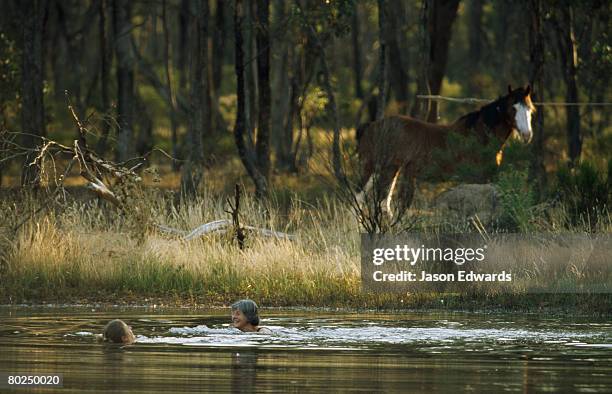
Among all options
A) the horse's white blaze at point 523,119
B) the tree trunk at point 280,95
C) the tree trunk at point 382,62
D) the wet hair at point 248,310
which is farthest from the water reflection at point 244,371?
the tree trunk at point 280,95

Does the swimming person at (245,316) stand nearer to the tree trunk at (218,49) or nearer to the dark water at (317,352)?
the dark water at (317,352)

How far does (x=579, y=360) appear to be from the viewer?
13.0 metres

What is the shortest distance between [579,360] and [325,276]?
694cm

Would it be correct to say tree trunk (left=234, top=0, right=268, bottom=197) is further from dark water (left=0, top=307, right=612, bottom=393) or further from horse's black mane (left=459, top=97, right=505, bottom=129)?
dark water (left=0, top=307, right=612, bottom=393)

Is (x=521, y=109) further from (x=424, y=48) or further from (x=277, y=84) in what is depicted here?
(x=277, y=84)

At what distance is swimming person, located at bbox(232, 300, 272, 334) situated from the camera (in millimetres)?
15155

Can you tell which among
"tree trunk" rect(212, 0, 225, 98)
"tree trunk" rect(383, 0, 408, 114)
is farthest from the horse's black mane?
"tree trunk" rect(212, 0, 225, 98)

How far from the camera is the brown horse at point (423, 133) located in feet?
87.8

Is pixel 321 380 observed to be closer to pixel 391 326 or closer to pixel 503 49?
pixel 391 326

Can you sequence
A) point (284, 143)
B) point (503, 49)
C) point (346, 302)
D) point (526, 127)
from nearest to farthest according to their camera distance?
1. point (346, 302)
2. point (526, 127)
3. point (284, 143)
4. point (503, 49)

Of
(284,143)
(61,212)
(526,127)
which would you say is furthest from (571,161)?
(61,212)

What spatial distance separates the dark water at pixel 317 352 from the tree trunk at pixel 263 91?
40.6ft

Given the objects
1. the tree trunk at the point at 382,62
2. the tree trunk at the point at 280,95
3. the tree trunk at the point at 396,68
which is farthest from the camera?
the tree trunk at the point at 280,95

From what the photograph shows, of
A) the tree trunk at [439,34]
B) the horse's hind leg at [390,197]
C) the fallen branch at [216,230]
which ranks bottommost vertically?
the fallen branch at [216,230]
